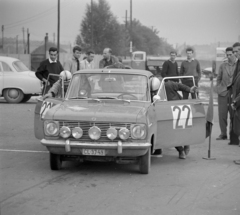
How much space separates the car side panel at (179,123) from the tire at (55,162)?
5.07 feet

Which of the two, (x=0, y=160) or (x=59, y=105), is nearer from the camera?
(x=59, y=105)

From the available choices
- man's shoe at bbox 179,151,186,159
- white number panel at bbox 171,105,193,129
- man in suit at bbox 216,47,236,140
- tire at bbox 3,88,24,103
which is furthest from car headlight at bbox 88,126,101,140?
tire at bbox 3,88,24,103

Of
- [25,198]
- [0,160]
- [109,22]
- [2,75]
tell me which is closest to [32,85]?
[2,75]

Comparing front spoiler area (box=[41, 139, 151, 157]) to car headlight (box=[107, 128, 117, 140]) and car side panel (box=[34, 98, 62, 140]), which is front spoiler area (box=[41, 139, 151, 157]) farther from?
car side panel (box=[34, 98, 62, 140])

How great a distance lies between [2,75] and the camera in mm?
20625

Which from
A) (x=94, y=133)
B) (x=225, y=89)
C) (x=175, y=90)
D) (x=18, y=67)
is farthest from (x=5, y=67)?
(x=94, y=133)

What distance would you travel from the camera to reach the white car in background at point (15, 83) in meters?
20.7

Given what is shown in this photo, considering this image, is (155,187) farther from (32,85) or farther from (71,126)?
(32,85)

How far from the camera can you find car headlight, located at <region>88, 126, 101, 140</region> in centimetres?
761

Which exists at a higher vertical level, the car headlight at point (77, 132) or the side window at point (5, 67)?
the side window at point (5, 67)

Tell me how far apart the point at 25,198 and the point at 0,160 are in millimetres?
2837

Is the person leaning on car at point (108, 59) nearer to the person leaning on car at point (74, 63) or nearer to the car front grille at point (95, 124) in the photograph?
the person leaning on car at point (74, 63)

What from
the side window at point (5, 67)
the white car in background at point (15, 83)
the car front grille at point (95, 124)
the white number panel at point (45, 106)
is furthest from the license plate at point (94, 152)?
the side window at point (5, 67)

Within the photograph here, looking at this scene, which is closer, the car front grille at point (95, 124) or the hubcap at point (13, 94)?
the car front grille at point (95, 124)
